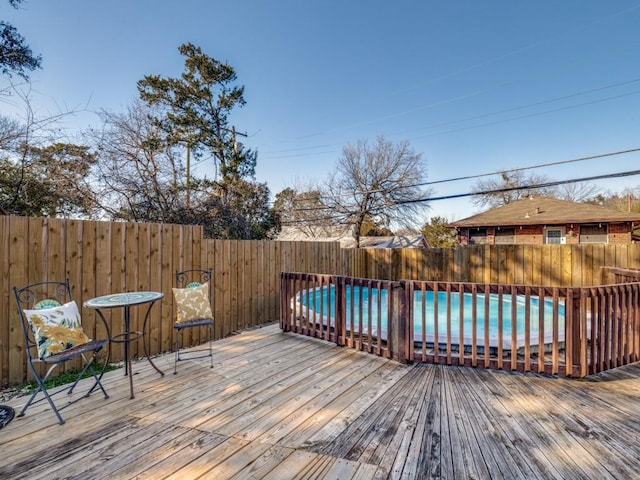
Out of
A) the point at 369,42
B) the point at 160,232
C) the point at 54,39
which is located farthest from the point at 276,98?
the point at 160,232

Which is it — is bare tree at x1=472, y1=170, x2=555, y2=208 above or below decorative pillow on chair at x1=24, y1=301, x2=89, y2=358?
above

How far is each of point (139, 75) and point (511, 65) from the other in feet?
39.4

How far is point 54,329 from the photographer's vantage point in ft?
7.89

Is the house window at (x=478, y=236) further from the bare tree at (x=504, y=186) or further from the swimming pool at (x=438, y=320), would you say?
the swimming pool at (x=438, y=320)

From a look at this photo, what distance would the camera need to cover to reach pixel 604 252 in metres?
6.73

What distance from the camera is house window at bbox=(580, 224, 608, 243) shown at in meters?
12.3

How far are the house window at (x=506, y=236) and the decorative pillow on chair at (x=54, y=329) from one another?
1578 centimetres

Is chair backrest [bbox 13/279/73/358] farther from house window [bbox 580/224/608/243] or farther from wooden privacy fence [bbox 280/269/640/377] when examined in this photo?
house window [bbox 580/224/608/243]

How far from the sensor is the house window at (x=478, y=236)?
570 inches

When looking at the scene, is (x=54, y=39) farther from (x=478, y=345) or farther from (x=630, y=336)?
(x=630, y=336)

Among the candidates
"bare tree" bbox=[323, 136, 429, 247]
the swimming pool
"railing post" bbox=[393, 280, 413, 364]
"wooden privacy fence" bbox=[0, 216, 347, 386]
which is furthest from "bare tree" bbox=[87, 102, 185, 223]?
"bare tree" bbox=[323, 136, 429, 247]

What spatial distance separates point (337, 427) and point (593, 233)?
15.5 m

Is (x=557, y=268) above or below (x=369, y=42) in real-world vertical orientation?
below

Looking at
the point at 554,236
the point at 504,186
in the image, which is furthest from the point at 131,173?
the point at 504,186
